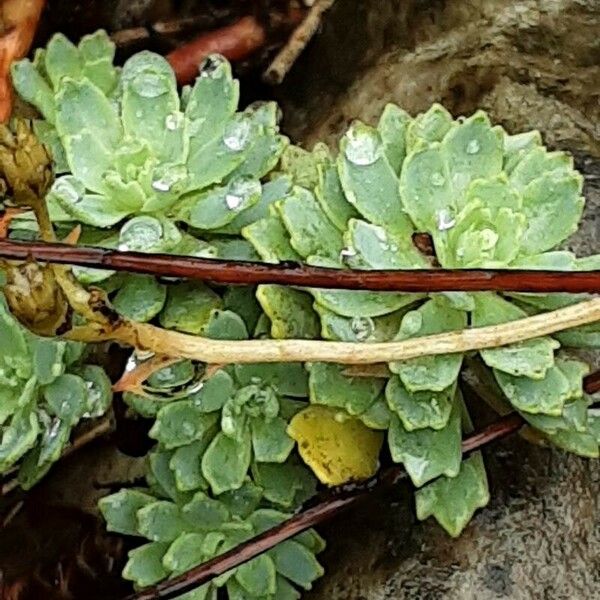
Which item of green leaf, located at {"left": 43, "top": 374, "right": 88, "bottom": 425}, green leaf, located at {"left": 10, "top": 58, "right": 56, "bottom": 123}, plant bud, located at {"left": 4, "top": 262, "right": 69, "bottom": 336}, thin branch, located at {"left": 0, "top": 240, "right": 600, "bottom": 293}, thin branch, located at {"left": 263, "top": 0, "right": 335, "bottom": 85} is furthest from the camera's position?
thin branch, located at {"left": 263, "top": 0, "right": 335, "bottom": 85}

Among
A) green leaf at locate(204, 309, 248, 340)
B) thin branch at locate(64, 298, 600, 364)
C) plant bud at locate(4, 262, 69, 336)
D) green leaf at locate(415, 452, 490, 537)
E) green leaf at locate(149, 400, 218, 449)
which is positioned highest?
plant bud at locate(4, 262, 69, 336)

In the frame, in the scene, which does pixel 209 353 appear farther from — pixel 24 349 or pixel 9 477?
pixel 9 477

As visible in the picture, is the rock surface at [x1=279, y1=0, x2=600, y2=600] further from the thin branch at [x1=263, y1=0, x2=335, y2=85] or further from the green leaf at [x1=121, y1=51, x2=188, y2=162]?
the green leaf at [x1=121, y1=51, x2=188, y2=162]

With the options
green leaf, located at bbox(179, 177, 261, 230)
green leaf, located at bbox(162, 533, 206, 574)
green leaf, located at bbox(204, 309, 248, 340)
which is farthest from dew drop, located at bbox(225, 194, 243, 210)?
green leaf, located at bbox(162, 533, 206, 574)

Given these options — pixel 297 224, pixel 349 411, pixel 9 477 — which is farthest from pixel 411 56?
pixel 9 477

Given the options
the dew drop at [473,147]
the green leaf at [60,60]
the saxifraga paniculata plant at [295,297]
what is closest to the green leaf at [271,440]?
the saxifraga paniculata plant at [295,297]

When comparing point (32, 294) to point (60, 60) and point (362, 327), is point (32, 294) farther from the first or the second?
point (60, 60)

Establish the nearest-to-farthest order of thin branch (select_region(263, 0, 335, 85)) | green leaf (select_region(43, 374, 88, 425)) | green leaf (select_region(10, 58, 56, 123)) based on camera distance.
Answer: green leaf (select_region(43, 374, 88, 425)) → green leaf (select_region(10, 58, 56, 123)) → thin branch (select_region(263, 0, 335, 85))
